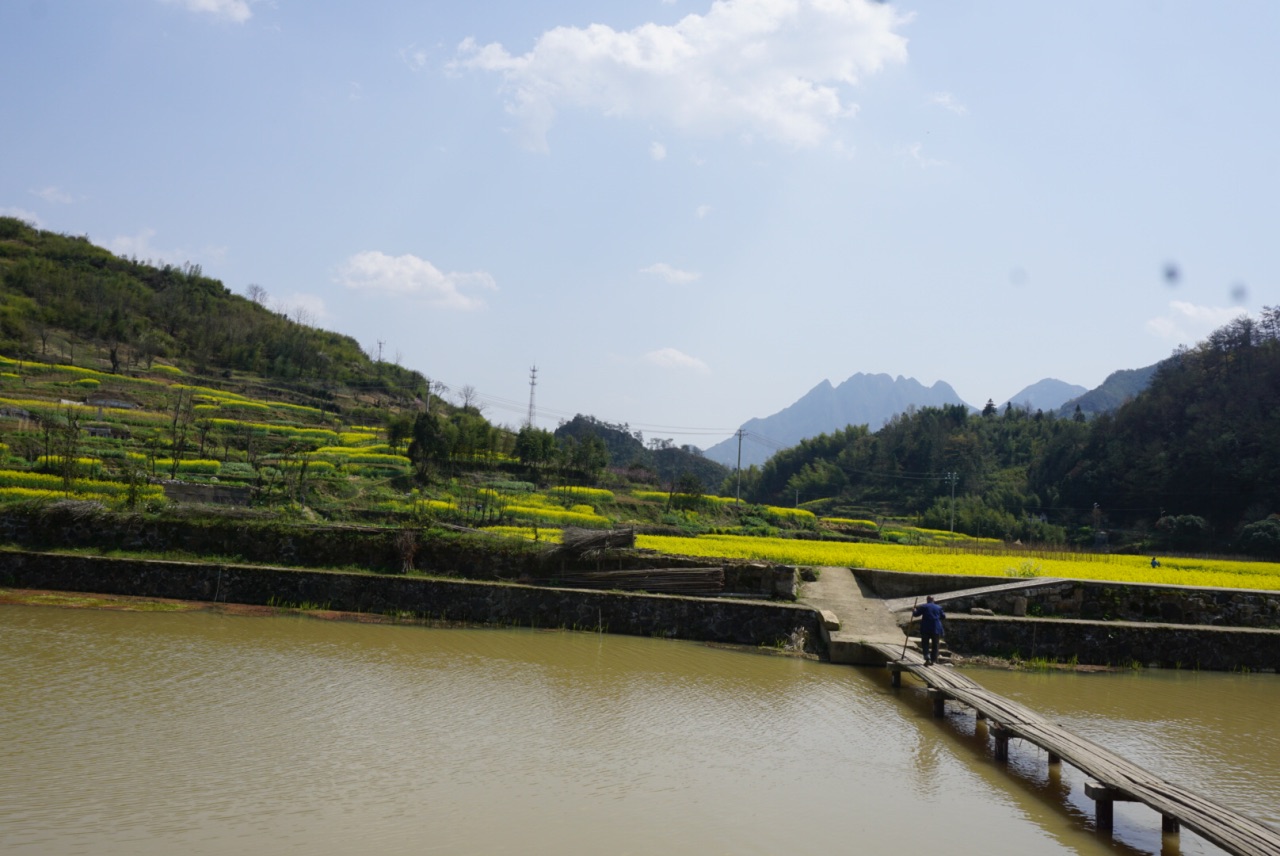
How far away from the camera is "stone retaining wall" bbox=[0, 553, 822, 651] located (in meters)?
15.4

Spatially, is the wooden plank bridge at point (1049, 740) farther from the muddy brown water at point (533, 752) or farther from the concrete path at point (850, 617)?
the muddy brown water at point (533, 752)

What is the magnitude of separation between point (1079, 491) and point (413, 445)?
45.0 metres

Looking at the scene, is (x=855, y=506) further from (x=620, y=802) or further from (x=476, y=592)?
(x=620, y=802)

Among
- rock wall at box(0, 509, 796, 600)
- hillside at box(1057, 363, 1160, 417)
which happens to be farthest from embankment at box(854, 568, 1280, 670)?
hillside at box(1057, 363, 1160, 417)

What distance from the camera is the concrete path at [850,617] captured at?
13.9 m

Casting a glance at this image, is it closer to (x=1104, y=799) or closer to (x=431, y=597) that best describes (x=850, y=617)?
(x=431, y=597)

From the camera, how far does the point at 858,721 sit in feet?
33.6

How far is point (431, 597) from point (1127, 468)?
54.1 meters

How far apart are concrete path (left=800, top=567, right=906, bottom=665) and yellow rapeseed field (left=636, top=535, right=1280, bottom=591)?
166cm

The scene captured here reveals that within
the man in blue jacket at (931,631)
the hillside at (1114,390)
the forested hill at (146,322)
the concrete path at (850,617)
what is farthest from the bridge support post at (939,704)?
the hillside at (1114,390)

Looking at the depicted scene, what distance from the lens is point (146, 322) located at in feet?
216

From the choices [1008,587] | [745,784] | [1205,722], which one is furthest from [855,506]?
[745,784]

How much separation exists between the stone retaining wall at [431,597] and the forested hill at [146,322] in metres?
40.0

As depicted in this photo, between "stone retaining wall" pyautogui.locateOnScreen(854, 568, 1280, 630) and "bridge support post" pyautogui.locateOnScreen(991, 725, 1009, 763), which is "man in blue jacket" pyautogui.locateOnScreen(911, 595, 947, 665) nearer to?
"bridge support post" pyautogui.locateOnScreen(991, 725, 1009, 763)
